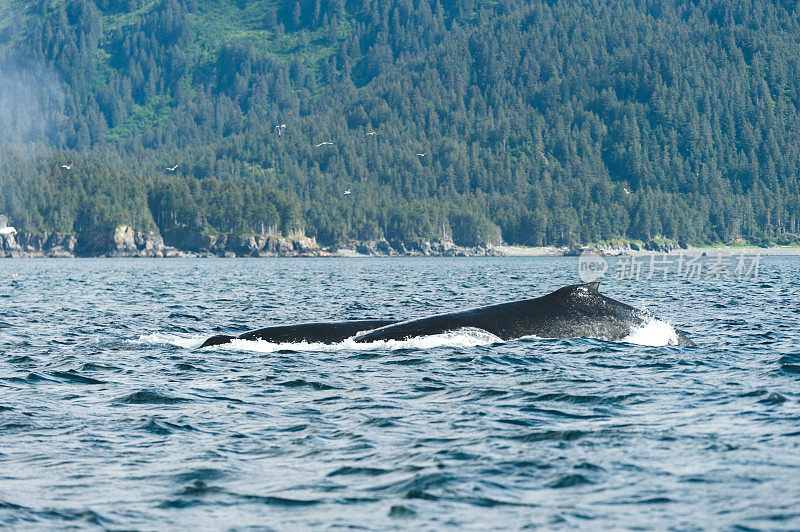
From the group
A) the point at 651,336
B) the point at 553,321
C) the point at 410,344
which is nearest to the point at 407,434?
the point at 410,344

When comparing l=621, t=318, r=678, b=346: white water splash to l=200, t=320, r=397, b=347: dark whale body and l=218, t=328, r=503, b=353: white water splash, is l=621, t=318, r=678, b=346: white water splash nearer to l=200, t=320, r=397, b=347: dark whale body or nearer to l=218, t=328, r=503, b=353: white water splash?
l=218, t=328, r=503, b=353: white water splash

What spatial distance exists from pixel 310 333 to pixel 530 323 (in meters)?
6.20

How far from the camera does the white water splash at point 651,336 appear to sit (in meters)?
26.0

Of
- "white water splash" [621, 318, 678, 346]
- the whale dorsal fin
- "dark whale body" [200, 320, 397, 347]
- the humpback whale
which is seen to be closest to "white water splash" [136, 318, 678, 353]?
"white water splash" [621, 318, 678, 346]

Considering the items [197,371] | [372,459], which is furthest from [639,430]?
[197,371]

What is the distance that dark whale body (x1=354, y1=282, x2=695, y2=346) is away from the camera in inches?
1013

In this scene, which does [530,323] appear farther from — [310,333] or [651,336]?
[310,333]

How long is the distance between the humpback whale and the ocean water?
428 mm

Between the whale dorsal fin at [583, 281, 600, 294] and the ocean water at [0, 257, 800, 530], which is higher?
the whale dorsal fin at [583, 281, 600, 294]

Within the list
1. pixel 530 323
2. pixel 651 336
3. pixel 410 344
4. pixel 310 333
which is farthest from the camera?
pixel 310 333

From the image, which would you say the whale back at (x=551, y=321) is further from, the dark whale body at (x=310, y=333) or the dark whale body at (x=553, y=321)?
the dark whale body at (x=310, y=333)

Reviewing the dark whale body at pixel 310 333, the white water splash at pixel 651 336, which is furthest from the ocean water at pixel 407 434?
the dark whale body at pixel 310 333

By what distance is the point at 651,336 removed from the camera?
1027 inches

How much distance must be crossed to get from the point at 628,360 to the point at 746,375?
9.90ft
